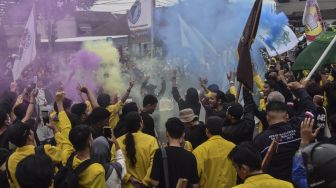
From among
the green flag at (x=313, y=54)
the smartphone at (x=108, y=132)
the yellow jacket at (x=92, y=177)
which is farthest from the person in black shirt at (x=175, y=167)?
the green flag at (x=313, y=54)

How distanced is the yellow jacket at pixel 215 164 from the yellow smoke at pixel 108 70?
20.9 ft

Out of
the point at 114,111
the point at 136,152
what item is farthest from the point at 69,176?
the point at 114,111

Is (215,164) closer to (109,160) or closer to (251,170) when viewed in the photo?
(109,160)

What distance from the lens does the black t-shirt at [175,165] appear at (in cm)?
445

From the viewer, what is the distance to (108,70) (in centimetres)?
1273

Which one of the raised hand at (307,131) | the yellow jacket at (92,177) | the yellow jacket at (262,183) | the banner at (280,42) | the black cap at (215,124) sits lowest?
the yellow jacket at (92,177)

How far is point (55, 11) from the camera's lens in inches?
925

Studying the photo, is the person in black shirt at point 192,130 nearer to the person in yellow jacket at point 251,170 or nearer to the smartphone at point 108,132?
the smartphone at point 108,132

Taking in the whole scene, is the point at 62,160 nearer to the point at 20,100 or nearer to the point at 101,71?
the point at 20,100

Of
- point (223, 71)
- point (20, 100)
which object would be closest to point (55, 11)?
point (223, 71)

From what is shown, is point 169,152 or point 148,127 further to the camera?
point 148,127

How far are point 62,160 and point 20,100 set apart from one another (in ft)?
10.4

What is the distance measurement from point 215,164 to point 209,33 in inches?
363

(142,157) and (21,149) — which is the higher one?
(21,149)
